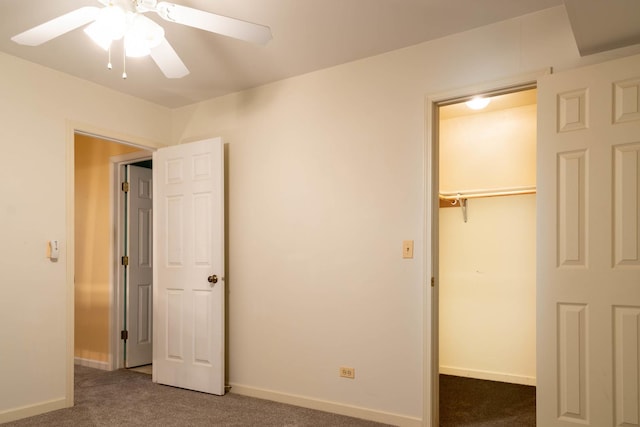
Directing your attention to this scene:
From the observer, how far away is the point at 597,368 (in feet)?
7.64

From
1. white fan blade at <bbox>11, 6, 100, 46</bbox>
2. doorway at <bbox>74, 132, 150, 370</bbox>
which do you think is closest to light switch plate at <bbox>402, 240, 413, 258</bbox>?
white fan blade at <bbox>11, 6, 100, 46</bbox>

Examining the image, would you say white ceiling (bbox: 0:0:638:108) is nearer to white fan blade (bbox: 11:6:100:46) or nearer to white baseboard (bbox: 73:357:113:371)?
white fan blade (bbox: 11:6:100:46)

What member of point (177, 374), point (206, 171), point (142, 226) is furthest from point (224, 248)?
point (142, 226)

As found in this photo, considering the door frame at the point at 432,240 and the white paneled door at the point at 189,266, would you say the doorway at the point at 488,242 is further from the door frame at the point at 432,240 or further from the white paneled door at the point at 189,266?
the white paneled door at the point at 189,266

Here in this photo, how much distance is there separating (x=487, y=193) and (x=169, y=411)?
3262 millimetres

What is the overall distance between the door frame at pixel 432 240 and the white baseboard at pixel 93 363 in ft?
10.8

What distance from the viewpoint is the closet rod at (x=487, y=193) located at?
4.11m

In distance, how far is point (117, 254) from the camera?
4730mm

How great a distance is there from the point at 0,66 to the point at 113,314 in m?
2.52

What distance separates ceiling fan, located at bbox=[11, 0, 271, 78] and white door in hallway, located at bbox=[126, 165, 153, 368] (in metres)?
2.73

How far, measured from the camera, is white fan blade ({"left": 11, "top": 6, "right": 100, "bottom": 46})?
2.10 metres

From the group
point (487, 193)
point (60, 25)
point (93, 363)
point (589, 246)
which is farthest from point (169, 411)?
point (487, 193)

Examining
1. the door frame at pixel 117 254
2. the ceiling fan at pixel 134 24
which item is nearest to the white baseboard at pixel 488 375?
the door frame at pixel 117 254

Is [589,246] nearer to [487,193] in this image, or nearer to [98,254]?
[487,193]
